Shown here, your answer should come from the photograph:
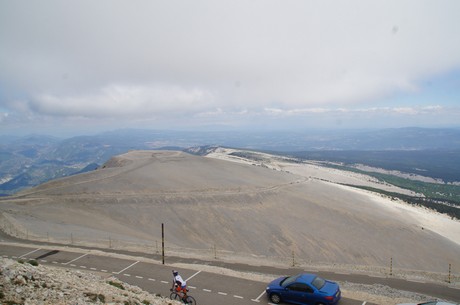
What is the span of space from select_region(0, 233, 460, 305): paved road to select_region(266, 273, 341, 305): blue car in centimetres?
87


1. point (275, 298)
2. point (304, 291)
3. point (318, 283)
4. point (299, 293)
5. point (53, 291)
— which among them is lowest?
point (275, 298)

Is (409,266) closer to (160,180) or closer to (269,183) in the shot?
(269,183)

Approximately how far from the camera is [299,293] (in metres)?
15.9

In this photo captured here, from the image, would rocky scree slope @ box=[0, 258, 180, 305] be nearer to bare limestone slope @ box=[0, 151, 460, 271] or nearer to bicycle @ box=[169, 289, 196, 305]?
bicycle @ box=[169, 289, 196, 305]

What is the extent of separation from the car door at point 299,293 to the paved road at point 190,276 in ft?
5.07

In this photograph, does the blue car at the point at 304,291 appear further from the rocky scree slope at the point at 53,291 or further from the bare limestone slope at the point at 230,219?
the bare limestone slope at the point at 230,219

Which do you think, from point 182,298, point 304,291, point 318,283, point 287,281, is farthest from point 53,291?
point 318,283

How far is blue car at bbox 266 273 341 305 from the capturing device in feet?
50.5

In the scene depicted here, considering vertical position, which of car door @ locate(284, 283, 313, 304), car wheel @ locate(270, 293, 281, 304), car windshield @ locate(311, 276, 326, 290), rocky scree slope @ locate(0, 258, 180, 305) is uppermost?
rocky scree slope @ locate(0, 258, 180, 305)

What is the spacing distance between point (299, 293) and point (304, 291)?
0.27 metres

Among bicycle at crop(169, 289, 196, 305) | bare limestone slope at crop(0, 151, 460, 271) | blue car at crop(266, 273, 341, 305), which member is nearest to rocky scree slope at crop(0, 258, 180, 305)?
bicycle at crop(169, 289, 196, 305)

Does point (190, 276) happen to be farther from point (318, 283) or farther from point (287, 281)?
point (318, 283)

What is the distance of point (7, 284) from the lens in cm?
1141

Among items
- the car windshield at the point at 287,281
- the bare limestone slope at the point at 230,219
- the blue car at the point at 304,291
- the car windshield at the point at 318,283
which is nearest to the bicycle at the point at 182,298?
the blue car at the point at 304,291
